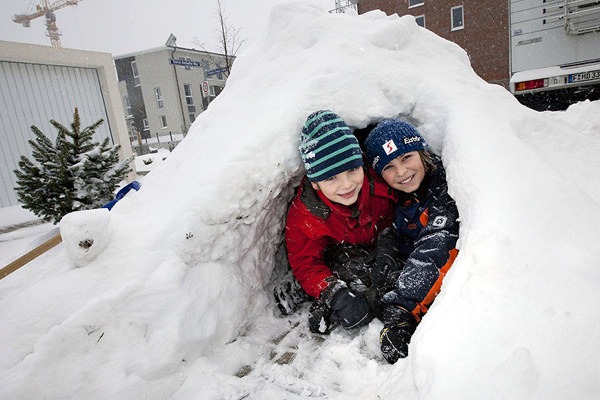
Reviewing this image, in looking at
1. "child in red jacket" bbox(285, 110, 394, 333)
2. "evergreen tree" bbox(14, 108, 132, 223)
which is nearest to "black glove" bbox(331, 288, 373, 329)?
"child in red jacket" bbox(285, 110, 394, 333)

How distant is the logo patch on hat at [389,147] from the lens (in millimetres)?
2076

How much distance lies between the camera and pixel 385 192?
7.58ft

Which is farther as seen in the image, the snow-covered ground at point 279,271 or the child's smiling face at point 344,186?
the child's smiling face at point 344,186

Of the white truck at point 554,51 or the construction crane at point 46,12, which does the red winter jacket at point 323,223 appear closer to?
the white truck at point 554,51

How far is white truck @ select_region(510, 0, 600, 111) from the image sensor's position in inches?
198

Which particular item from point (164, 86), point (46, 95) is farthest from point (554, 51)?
point (164, 86)

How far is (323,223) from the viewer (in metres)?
2.26

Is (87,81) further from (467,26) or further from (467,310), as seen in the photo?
(467,26)

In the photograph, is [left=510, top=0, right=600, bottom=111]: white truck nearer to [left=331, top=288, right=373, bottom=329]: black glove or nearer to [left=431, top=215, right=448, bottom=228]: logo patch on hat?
[left=431, top=215, right=448, bottom=228]: logo patch on hat

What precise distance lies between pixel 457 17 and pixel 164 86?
20.8m

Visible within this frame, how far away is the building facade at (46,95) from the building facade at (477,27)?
14.9m

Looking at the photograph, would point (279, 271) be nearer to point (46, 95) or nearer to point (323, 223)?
point (323, 223)

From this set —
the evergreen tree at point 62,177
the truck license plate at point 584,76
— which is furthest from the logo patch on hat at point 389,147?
the truck license plate at point 584,76

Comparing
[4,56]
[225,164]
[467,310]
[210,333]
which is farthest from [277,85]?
[4,56]
